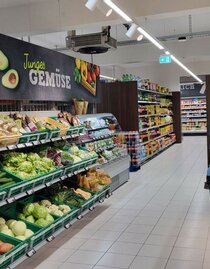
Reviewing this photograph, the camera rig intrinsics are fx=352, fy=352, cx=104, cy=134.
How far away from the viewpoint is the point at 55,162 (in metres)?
5.09

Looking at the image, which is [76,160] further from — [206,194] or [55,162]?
[206,194]

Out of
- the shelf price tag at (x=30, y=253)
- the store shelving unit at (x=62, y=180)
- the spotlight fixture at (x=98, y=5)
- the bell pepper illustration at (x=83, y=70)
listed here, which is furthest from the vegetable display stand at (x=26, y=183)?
the bell pepper illustration at (x=83, y=70)

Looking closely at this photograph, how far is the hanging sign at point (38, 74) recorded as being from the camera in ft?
16.6

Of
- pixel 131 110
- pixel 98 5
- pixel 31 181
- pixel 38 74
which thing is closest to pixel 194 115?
pixel 131 110

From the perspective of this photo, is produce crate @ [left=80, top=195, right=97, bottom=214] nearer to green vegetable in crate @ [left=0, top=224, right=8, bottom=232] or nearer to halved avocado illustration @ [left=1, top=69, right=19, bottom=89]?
green vegetable in crate @ [left=0, top=224, right=8, bottom=232]

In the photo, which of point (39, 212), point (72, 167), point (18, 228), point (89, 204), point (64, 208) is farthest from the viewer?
point (89, 204)

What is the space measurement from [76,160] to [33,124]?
1091 mm

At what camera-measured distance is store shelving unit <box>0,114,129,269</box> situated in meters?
3.84

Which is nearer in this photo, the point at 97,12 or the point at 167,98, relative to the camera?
the point at 97,12

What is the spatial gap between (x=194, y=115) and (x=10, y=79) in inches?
750

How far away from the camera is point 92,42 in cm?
808

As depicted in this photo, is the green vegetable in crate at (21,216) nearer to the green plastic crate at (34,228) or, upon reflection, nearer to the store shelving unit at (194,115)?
the green plastic crate at (34,228)

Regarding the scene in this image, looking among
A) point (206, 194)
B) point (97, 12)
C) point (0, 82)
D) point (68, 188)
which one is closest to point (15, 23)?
point (97, 12)

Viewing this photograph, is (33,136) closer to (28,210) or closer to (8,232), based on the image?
(28,210)
